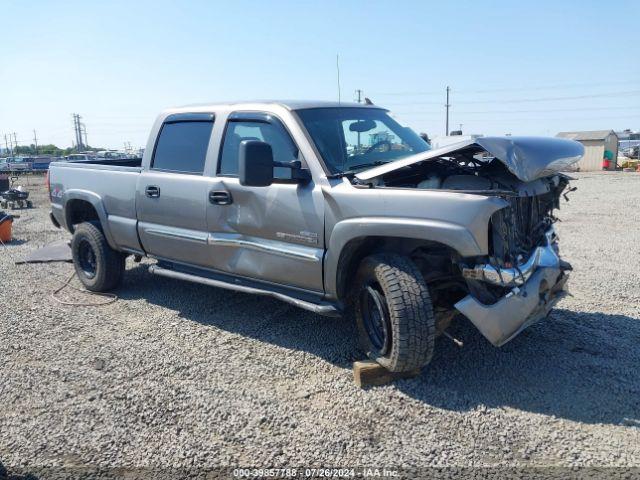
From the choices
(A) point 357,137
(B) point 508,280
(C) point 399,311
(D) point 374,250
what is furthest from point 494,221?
(A) point 357,137

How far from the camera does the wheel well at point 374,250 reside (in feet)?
12.4

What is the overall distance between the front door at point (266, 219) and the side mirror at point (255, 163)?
30 cm

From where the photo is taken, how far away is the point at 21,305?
5.73 metres

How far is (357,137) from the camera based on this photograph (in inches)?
180

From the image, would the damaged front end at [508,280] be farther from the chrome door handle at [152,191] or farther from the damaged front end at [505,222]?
the chrome door handle at [152,191]

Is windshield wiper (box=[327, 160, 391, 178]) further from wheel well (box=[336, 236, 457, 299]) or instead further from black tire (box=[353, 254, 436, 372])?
black tire (box=[353, 254, 436, 372])

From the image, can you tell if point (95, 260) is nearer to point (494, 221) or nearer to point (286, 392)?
point (286, 392)

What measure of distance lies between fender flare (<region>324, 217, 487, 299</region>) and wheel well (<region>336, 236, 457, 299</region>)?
4cm

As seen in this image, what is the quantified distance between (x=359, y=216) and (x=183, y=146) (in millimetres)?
2235

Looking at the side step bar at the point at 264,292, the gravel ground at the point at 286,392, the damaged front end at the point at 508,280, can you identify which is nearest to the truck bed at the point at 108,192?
the side step bar at the point at 264,292

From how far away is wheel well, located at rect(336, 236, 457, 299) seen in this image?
379cm

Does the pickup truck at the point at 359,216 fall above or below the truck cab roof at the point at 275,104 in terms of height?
below

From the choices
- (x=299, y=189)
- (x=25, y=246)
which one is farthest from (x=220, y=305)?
(x=25, y=246)

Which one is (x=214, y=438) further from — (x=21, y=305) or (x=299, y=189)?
(x=21, y=305)
